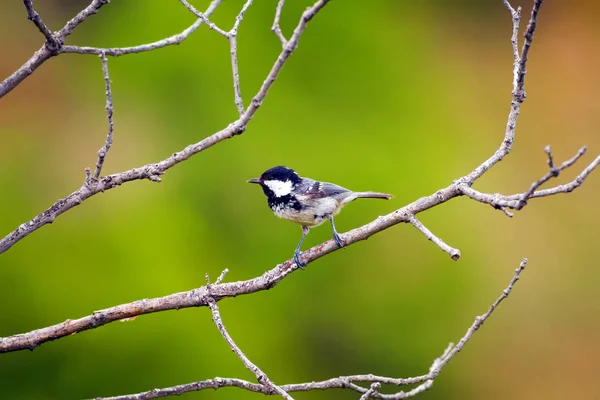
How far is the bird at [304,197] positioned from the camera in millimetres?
4125

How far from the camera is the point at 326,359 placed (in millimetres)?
6504

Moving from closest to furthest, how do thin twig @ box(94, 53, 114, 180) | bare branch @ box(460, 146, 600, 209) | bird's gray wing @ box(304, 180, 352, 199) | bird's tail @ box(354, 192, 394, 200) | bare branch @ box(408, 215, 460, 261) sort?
bare branch @ box(460, 146, 600, 209) < bare branch @ box(408, 215, 460, 261) < thin twig @ box(94, 53, 114, 180) < bird's tail @ box(354, 192, 394, 200) < bird's gray wing @ box(304, 180, 352, 199)

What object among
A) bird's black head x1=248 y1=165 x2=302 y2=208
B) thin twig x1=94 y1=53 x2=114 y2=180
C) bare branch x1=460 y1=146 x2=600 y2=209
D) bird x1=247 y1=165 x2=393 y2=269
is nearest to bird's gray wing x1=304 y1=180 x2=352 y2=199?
bird x1=247 y1=165 x2=393 y2=269

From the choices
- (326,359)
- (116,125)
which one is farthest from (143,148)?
(326,359)

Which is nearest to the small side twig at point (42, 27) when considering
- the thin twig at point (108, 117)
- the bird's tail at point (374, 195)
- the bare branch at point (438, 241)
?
the thin twig at point (108, 117)

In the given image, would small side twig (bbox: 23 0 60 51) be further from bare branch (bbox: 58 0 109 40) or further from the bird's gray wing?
the bird's gray wing

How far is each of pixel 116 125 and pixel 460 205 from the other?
11.3ft

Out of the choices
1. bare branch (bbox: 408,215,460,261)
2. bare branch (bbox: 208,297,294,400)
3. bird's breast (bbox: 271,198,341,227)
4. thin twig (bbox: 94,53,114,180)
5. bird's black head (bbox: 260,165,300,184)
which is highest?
bird's black head (bbox: 260,165,300,184)

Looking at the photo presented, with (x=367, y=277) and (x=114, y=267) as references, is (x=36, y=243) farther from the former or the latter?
(x=367, y=277)

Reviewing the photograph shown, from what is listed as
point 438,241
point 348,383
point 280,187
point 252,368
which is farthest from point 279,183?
point 438,241

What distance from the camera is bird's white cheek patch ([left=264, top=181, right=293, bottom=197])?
13.9 ft

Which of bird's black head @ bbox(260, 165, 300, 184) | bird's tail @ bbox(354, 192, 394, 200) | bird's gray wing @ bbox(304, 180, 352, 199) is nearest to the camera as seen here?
bird's tail @ bbox(354, 192, 394, 200)

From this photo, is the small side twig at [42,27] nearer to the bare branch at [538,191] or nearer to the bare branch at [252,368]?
the bare branch at [252,368]

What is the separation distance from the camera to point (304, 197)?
414cm
